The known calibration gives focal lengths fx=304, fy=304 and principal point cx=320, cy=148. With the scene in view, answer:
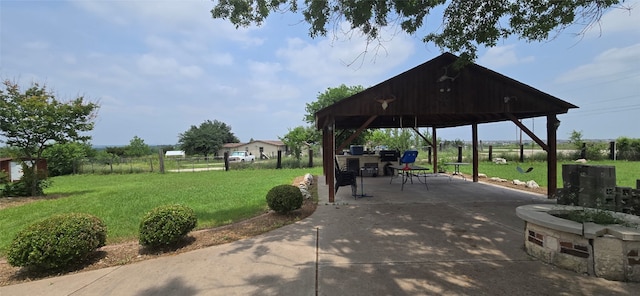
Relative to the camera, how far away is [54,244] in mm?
3516

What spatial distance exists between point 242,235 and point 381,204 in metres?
3.28

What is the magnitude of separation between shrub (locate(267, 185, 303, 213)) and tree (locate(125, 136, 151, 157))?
123 ft

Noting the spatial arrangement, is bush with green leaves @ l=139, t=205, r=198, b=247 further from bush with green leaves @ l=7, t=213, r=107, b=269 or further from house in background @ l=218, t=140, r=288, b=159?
house in background @ l=218, t=140, r=288, b=159

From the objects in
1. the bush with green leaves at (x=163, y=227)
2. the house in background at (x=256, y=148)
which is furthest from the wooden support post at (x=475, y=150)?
the house in background at (x=256, y=148)

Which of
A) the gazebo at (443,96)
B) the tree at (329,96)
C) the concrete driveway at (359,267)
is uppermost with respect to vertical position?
the tree at (329,96)

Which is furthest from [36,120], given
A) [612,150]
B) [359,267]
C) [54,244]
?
[612,150]

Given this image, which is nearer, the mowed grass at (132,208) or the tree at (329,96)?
the mowed grass at (132,208)

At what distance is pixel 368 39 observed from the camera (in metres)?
6.72

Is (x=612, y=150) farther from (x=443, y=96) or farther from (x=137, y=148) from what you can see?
(x=137, y=148)

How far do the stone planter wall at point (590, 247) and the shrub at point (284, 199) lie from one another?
3709 millimetres

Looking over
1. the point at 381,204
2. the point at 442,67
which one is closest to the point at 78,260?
the point at 381,204

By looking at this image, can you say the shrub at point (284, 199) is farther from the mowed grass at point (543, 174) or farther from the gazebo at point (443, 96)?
the mowed grass at point (543, 174)

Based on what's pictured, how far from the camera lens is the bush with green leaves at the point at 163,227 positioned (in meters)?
4.07

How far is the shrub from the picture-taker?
568cm
